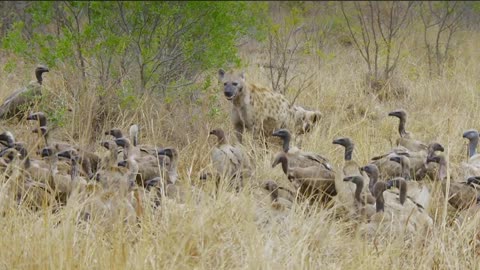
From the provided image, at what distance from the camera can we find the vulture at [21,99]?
28.5 ft

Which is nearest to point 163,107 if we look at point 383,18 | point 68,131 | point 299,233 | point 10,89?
point 68,131

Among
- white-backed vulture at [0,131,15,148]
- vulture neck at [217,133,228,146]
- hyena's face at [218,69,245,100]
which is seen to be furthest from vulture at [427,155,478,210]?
white-backed vulture at [0,131,15,148]

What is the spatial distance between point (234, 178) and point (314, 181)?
641 millimetres

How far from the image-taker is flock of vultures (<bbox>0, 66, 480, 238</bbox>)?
18.9 ft

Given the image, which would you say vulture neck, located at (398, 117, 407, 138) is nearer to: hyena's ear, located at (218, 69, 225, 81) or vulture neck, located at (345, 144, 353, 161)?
vulture neck, located at (345, 144, 353, 161)

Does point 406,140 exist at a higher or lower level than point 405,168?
lower

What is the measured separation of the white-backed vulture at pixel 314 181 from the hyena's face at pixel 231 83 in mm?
1660

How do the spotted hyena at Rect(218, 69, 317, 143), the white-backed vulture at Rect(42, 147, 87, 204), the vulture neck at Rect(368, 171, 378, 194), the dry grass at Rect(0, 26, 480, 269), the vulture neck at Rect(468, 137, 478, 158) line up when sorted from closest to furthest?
the dry grass at Rect(0, 26, 480, 269) < the white-backed vulture at Rect(42, 147, 87, 204) < the vulture neck at Rect(368, 171, 378, 194) < the vulture neck at Rect(468, 137, 478, 158) < the spotted hyena at Rect(218, 69, 317, 143)

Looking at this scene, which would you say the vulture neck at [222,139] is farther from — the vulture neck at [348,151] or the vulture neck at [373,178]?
the vulture neck at [373,178]

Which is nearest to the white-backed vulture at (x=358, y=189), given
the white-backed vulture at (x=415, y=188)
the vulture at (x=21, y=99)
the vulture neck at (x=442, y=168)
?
the white-backed vulture at (x=415, y=188)

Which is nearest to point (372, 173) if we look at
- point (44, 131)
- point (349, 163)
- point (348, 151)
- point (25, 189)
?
point (349, 163)

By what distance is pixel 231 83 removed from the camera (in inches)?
338

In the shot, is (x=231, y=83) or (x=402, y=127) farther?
(x=402, y=127)

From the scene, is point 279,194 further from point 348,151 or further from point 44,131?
point 44,131
